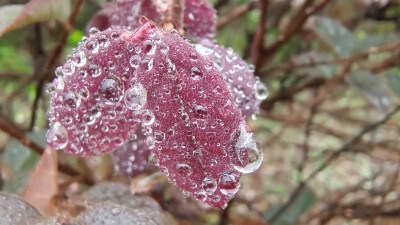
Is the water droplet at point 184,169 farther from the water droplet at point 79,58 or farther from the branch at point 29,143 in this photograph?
the branch at point 29,143

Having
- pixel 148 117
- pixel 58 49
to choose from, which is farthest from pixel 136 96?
pixel 58 49

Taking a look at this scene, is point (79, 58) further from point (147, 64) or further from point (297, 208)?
point (297, 208)

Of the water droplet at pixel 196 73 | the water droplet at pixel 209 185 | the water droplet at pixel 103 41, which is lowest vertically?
the water droplet at pixel 209 185

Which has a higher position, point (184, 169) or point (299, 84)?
point (184, 169)

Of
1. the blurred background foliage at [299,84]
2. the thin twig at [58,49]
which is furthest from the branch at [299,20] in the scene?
the thin twig at [58,49]

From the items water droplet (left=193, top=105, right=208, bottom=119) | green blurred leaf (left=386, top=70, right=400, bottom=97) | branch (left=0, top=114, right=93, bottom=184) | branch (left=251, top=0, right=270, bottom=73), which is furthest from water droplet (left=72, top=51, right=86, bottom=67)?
green blurred leaf (left=386, top=70, right=400, bottom=97)

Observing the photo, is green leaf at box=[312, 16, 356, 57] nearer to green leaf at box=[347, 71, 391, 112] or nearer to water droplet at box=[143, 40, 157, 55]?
A: green leaf at box=[347, 71, 391, 112]
